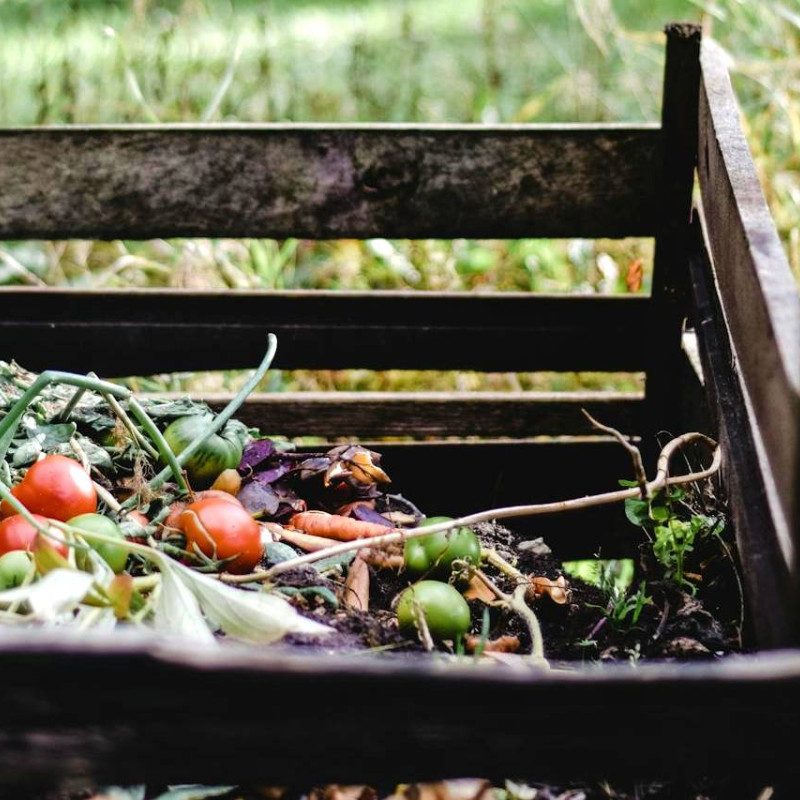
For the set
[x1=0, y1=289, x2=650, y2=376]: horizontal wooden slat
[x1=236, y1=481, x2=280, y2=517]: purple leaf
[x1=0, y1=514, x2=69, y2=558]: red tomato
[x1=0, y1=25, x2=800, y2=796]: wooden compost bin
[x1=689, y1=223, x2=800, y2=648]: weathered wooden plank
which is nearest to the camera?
[x1=689, y1=223, x2=800, y2=648]: weathered wooden plank

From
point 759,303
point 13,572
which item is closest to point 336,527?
point 13,572

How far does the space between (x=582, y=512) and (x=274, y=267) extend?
159 centimetres

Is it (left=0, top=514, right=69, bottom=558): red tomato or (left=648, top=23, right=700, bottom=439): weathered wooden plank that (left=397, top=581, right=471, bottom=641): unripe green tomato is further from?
(left=648, top=23, right=700, bottom=439): weathered wooden plank

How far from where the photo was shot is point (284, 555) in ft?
5.79

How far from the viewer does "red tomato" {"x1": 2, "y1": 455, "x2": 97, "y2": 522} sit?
1606 millimetres

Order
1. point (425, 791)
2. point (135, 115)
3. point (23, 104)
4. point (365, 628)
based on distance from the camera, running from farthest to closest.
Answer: point (23, 104)
point (135, 115)
point (365, 628)
point (425, 791)

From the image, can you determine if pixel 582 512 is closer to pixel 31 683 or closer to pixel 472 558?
pixel 472 558

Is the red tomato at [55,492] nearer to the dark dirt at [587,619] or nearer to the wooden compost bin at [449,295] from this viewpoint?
the dark dirt at [587,619]

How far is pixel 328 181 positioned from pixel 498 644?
1313mm

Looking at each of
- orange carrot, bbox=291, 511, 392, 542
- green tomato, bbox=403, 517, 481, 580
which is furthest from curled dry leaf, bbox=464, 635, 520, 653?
orange carrot, bbox=291, 511, 392, 542

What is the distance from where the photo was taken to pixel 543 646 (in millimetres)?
1688

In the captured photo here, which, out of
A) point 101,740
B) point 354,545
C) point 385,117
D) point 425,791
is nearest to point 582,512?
point 354,545

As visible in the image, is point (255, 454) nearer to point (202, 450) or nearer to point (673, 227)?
point (202, 450)

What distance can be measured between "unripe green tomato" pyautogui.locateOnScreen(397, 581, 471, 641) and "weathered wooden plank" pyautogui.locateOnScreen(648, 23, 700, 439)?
122 centimetres
